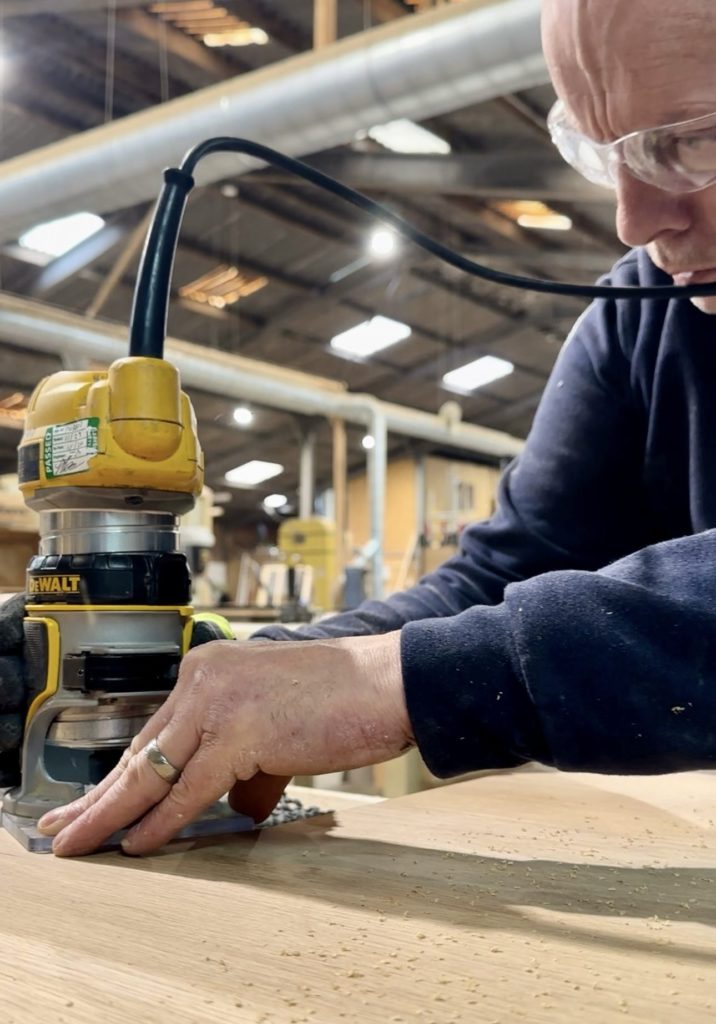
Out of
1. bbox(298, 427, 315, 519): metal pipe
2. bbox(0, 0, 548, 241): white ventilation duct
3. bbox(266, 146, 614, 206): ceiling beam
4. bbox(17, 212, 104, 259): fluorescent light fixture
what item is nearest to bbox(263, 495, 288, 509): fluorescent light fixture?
bbox(298, 427, 315, 519): metal pipe

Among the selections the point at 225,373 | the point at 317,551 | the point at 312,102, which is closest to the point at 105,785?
the point at 312,102

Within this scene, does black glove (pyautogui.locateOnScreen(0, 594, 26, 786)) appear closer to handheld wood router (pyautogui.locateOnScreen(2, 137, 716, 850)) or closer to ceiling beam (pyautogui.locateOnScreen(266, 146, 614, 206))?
handheld wood router (pyautogui.locateOnScreen(2, 137, 716, 850))

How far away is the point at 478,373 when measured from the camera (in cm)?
982

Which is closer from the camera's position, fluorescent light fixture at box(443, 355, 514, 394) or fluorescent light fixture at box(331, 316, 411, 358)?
fluorescent light fixture at box(331, 316, 411, 358)

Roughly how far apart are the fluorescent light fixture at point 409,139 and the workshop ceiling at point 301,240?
0.10 meters

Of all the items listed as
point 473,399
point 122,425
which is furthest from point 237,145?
point 473,399

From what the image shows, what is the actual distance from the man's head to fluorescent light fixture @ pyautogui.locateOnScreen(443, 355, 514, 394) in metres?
8.81

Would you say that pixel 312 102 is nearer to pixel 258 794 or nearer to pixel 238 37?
pixel 238 37

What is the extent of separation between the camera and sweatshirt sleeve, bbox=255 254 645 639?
113cm

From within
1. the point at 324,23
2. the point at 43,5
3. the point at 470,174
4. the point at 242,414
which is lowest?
the point at 242,414

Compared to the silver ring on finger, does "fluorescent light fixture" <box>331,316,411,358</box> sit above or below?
above

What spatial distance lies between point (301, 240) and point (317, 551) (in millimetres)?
2434

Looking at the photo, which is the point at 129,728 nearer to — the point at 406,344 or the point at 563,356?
the point at 563,356

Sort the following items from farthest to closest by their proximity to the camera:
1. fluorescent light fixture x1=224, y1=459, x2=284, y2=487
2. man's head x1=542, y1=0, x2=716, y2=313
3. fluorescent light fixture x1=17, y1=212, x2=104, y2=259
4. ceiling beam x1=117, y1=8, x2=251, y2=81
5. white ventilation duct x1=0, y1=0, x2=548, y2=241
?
fluorescent light fixture x1=224, y1=459, x2=284, y2=487, fluorescent light fixture x1=17, y1=212, x2=104, y2=259, ceiling beam x1=117, y1=8, x2=251, y2=81, white ventilation duct x1=0, y1=0, x2=548, y2=241, man's head x1=542, y1=0, x2=716, y2=313
